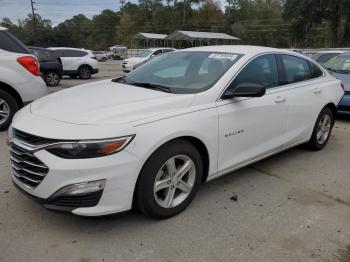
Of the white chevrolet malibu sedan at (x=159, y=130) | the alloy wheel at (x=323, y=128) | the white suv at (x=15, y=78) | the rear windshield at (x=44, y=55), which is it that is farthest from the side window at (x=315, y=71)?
the rear windshield at (x=44, y=55)

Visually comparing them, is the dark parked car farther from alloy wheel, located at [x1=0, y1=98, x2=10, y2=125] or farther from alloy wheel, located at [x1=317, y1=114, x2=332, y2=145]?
alloy wheel, located at [x1=317, y1=114, x2=332, y2=145]

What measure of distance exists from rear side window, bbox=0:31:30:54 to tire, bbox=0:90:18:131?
75 cm

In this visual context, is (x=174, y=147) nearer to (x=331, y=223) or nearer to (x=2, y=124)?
(x=331, y=223)

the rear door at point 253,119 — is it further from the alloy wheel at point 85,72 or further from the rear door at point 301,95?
the alloy wheel at point 85,72

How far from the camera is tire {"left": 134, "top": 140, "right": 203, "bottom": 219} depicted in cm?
311

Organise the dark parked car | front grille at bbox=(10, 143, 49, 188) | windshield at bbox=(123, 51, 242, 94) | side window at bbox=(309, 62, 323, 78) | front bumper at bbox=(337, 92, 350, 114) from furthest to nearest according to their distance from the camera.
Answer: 1. the dark parked car
2. front bumper at bbox=(337, 92, 350, 114)
3. side window at bbox=(309, 62, 323, 78)
4. windshield at bbox=(123, 51, 242, 94)
5. front grille at bbox=(10, 143, 49, 188)

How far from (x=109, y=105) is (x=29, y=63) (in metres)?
3.64

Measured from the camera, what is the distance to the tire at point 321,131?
5.41 metres

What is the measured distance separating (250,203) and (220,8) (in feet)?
335

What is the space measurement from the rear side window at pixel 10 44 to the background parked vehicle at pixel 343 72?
20.4 feet

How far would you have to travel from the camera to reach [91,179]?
9.27 ft

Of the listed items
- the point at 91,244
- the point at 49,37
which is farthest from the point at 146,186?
the point at 49,37

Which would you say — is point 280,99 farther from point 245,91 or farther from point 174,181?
point 174,181

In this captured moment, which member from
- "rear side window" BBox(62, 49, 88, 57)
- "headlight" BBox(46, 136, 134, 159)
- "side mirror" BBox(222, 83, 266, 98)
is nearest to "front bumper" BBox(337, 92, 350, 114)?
"side mirror" BBox(222, 83, 266, 98)
